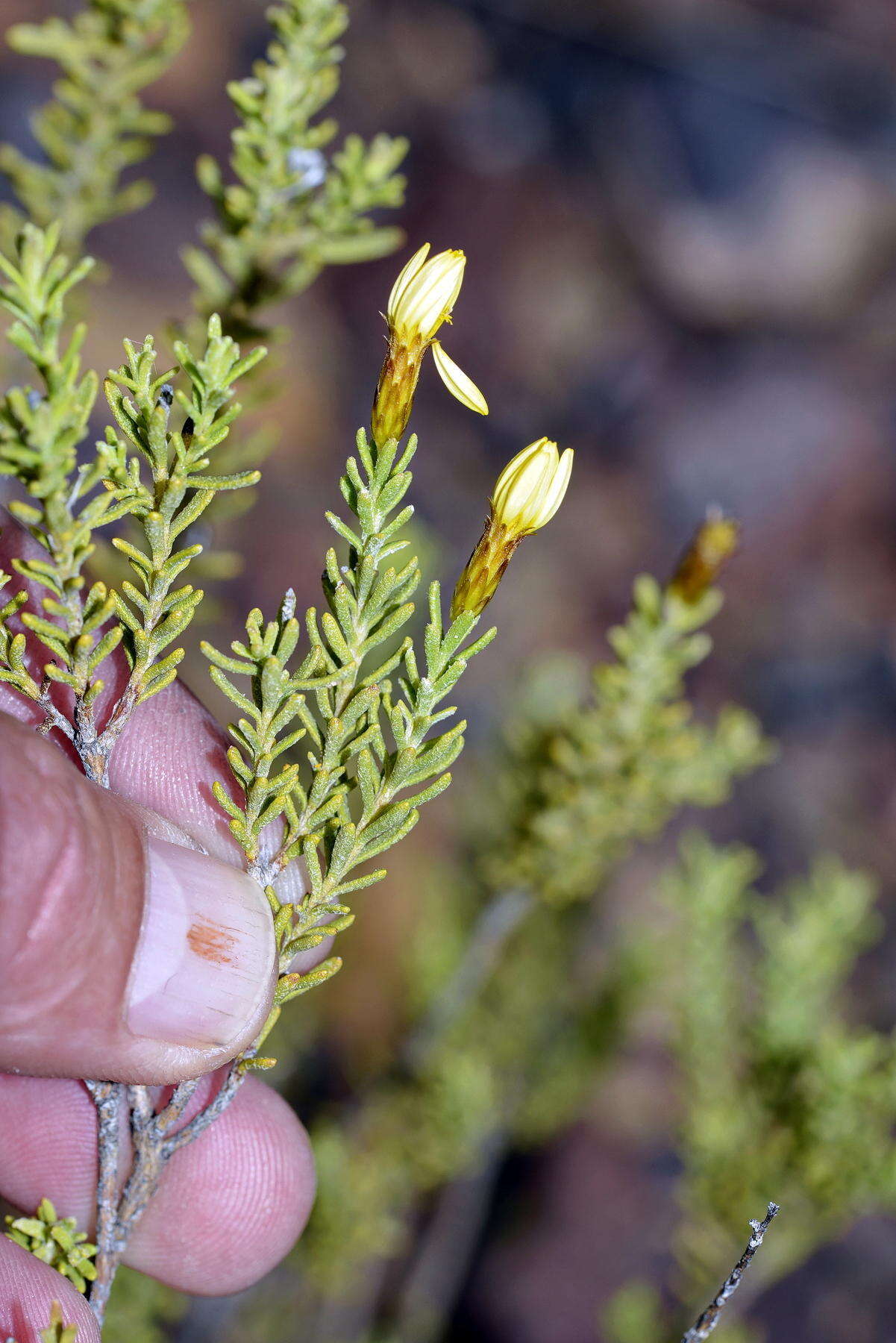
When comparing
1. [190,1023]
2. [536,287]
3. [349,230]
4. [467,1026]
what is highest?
[349,230]

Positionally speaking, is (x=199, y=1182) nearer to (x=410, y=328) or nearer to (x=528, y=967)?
(x=528, y=967)

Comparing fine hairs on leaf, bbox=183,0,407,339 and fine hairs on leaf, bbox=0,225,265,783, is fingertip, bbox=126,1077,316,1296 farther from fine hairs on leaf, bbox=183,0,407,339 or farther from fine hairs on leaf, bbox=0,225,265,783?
fine hairs on leaf, bbox=183,0,407,339

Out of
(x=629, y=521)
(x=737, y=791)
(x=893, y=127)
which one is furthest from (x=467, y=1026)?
(x=893, y=127)

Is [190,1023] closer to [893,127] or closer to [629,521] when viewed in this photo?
[629,521]

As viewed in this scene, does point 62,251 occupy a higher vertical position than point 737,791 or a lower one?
higher

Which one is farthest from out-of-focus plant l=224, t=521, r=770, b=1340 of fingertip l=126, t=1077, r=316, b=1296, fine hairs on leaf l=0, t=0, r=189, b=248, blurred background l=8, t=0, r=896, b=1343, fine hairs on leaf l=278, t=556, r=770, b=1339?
blurred background l=8, t=0, r=896, b=1343

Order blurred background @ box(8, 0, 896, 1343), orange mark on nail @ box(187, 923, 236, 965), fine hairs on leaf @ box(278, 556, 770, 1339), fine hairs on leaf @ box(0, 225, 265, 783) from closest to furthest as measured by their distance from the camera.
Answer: fine hairs on leaf @ box(0, 225, 265, 783), orange mark on nail @ box(187, 923, 236, 965), fine hairs on leaf @ box(278, 556, 770, 1339), blurred background @ box(8, 0, 896, 1343)
